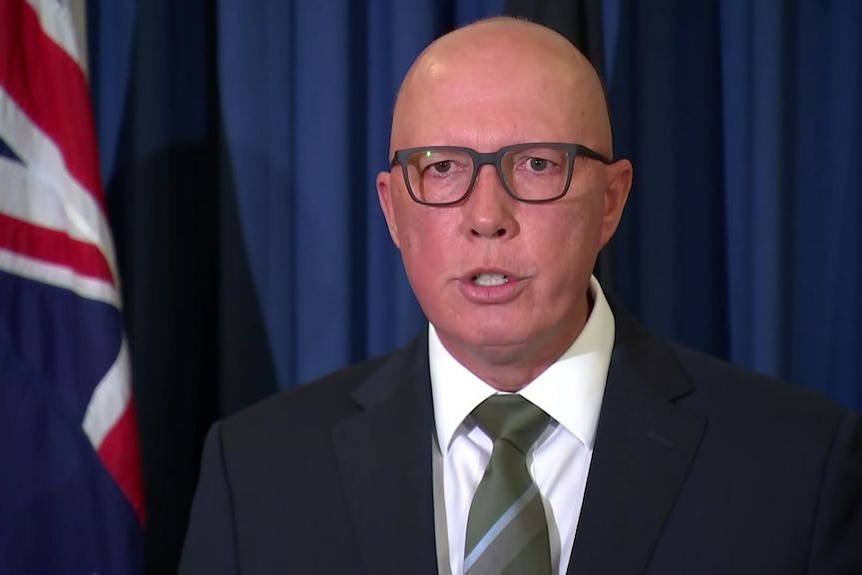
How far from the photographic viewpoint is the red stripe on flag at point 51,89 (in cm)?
160

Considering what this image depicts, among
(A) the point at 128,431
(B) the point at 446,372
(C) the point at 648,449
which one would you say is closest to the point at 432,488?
(B) the point at 446,372

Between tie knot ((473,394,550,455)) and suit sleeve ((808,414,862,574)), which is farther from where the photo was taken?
tie knot ((473,394,550,455))

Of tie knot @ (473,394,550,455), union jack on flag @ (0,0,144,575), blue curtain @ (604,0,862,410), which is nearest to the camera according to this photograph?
tie knot @ (473,394,550,455)

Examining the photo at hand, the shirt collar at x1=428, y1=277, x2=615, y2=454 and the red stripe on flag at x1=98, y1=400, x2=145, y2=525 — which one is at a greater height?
the shirt collar at x1=428, y1=277, x2=615, y2=454

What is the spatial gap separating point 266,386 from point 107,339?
1.38 ft

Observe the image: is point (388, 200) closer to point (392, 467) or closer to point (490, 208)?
point (490, 208)

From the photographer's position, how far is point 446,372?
4.41 feet

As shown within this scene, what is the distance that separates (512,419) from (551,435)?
5 cm

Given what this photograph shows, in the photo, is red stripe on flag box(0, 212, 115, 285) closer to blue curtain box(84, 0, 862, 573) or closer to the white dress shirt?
blue curtain box(84, 0, 862, 573)

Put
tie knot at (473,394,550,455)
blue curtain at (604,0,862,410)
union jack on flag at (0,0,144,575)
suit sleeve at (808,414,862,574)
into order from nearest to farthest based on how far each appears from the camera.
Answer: suit sleeve at (808,414,862,574) → tie knot at (473,394,550,455) → union jack on flag at (0,0,144,575) → blue curtain at (604,0,862,410)

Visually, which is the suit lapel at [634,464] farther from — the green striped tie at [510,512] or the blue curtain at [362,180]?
the blue curtain at [362,180]

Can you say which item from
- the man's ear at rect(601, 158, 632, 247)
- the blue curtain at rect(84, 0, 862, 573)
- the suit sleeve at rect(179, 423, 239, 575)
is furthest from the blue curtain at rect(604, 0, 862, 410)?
the suit sleeve at rect(179, 423, 239, 575)

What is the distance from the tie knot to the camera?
1279mm

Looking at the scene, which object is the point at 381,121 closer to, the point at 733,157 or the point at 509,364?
the point at 733,157
